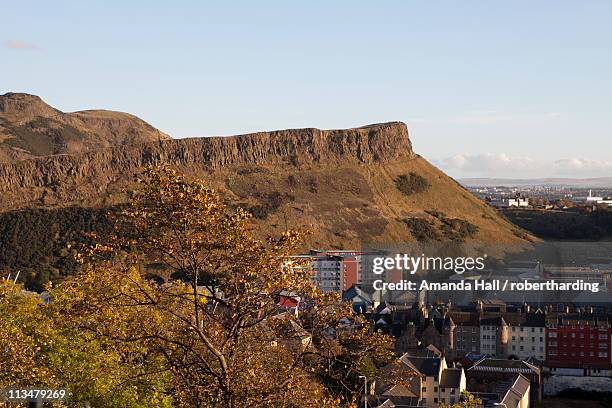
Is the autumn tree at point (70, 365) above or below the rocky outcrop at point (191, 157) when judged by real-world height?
below

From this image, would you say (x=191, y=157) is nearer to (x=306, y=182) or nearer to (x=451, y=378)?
(x=306, y=182)

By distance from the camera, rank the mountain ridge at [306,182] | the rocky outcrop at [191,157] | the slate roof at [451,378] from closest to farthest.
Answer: the slate roof at [451,378] → the mountain ridge at [306,182] → the rocky outcrop at [191,157]

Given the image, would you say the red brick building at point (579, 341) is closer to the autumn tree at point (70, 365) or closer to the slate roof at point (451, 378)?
the slate roof at point (451, 378)

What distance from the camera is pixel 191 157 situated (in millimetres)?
136875

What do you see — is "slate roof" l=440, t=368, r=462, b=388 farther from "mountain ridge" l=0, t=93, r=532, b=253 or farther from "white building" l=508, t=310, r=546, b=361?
"mountain ridge" l=0, t=93, r=532, b=253

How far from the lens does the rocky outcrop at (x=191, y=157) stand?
12044cm

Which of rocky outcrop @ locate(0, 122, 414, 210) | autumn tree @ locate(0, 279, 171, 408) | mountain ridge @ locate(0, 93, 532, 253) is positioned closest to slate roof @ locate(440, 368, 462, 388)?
autumn tree @ locate(0, 279, 171, 408)

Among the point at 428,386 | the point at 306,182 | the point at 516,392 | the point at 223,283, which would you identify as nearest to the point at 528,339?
the point at 516,392

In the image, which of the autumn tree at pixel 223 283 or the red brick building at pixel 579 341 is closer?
the autumn tree at pixel 223 283

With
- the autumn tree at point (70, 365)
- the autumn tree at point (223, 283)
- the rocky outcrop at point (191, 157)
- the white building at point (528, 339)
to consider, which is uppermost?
the rocky outcrop at point (191, 157)

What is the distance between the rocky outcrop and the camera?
395 ft

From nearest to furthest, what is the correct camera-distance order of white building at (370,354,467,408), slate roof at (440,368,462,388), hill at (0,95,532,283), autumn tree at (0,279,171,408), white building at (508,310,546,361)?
autumn tree at (0,279,171,408), white building at (370,354,467,408), slate roof at (440,368,462,388), white building at (508,310,546,361), hill at (0,95,532,283)

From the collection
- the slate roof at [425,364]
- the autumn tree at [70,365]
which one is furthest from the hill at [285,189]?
the autumn tree at [70,365]

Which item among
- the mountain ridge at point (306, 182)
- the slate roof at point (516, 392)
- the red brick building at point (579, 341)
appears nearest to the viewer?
the slate roof at point (516, 392)
